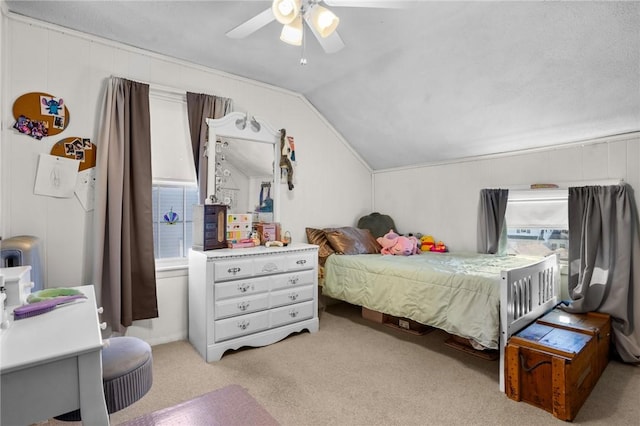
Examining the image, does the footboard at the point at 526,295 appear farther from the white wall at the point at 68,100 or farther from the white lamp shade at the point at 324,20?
the white wall at the point at 68,100

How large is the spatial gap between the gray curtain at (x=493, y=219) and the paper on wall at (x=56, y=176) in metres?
3.71

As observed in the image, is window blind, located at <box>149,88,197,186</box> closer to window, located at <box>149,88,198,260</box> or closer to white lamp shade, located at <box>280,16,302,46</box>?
window, located at <box>149,88,198,260</box>

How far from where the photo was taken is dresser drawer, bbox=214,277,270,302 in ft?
8.34

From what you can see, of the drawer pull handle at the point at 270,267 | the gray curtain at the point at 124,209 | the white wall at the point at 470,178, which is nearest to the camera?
the gray curtain at the point at 124,209

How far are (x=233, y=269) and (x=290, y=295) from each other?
24.6 inches

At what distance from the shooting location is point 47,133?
2.35m

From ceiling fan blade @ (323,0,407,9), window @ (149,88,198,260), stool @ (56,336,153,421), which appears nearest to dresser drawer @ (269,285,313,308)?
window @ (149,88,198,260)

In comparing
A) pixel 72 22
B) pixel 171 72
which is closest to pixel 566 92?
pixel 171 72

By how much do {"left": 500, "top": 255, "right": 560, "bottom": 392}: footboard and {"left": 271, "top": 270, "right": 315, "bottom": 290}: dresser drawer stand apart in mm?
1625

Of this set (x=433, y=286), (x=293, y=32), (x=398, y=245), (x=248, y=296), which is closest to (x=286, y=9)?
(x=293, y=32)

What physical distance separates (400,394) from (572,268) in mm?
1909

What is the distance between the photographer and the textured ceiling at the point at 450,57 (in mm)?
2062

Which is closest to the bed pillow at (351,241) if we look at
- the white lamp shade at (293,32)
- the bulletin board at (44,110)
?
the white lamp shade at (293,32)

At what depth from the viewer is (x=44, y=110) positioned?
234 cm
